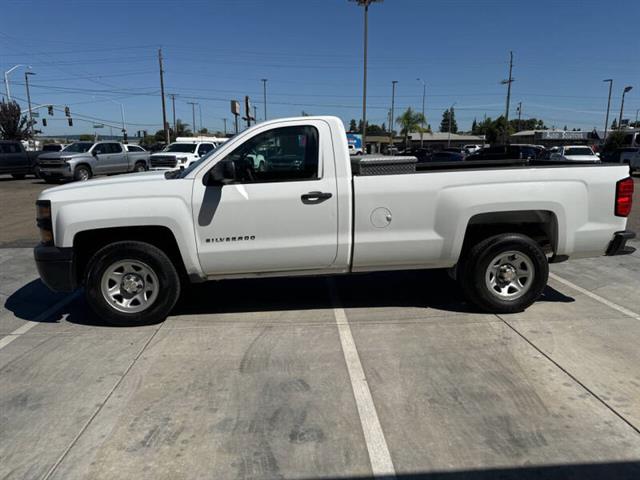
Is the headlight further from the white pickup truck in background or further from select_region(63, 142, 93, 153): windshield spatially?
select_region(63, 142, 93, 153): windshield

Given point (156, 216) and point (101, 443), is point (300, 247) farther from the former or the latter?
point (101, 443)

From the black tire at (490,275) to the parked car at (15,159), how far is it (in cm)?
2514

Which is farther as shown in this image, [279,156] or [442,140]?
[442,140]

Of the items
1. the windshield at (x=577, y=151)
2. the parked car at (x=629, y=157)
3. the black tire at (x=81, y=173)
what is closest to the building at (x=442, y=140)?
the parked car at (x=629, y=157)

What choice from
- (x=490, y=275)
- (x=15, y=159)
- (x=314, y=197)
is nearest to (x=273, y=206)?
(x=314, y=197)

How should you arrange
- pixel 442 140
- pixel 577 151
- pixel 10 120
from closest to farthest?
pixel 577 151
pixel 10 120
pixel 442 140

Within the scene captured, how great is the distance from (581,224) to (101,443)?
4.62 meters

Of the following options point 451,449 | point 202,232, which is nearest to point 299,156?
point 202,232

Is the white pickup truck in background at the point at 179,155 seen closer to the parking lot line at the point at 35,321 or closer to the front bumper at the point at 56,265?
the parking lot line at the point at 35,321

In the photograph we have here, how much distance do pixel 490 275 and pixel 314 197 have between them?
1.98m

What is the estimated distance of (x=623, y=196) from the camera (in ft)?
15.9

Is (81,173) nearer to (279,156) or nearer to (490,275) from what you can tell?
(279,156)

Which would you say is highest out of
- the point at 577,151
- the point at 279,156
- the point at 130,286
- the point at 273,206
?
the point at 279,156

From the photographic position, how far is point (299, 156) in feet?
15.4
